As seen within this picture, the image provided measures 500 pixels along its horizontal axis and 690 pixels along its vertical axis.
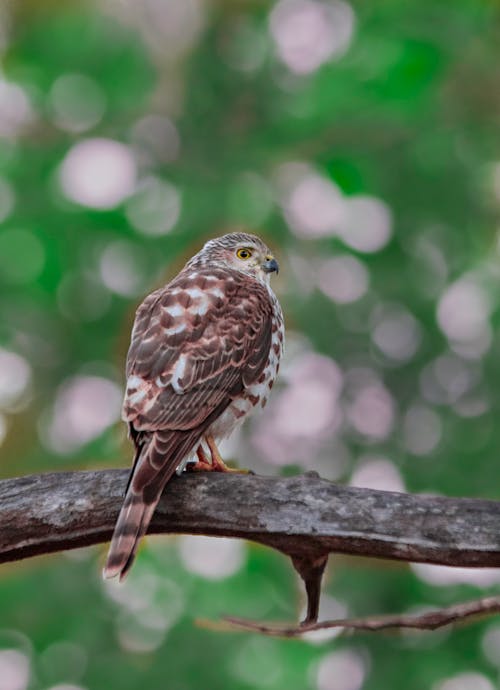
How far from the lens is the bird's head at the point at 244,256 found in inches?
241

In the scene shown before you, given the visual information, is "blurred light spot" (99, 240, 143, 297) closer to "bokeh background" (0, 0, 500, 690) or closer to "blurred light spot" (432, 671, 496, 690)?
"bokeh background" (0, 0, 500, 690)

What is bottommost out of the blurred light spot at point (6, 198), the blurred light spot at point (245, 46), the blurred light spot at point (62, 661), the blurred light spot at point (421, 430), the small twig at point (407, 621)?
the blurred light spot at point (62, 661)

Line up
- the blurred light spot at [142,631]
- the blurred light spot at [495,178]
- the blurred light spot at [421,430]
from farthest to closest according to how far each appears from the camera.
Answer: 1. the blurred light spot at [495,178]
2. the blurred light spot at [421,430]
3. the blurred light spot at [142,631]

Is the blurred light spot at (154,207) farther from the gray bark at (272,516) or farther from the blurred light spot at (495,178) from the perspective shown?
the gray bark at (272,516)

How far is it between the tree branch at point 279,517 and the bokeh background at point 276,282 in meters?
4.37

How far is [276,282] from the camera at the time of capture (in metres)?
9.78

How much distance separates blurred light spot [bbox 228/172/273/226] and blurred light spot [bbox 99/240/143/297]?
31.7 inches

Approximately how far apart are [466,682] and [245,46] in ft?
19.1

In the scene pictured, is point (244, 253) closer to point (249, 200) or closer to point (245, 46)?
point (249, 200)

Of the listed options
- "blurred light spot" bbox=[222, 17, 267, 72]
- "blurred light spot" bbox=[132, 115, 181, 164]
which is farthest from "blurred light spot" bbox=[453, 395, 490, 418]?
"blurred light spot" bbox=[222, 17, 267, 72]

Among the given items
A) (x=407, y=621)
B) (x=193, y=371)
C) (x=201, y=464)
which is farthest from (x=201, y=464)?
(x=407, y=621)

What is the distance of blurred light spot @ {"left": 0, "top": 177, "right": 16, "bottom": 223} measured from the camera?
33.5 feet

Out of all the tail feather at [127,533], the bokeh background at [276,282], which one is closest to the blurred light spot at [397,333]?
the bokeh background at [276,282]

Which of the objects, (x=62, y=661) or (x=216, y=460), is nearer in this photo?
(x=216, y=460)
